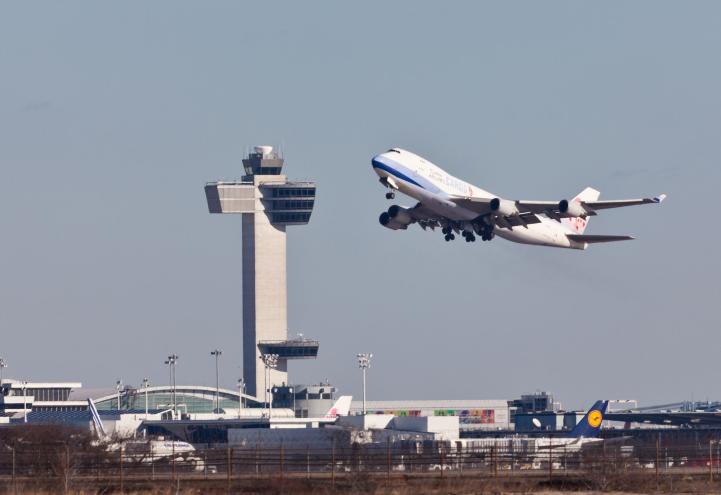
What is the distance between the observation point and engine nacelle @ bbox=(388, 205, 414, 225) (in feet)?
328

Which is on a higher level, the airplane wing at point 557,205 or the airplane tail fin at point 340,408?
the airplane wing at point 557,205

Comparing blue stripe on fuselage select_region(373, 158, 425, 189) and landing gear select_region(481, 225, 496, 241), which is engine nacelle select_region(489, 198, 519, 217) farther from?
blue stripe on fuselage select_region(373, 158, 425, 189)

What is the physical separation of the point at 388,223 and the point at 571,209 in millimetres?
13451

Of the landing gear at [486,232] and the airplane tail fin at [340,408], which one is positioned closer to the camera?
the landing gear at [486,232]

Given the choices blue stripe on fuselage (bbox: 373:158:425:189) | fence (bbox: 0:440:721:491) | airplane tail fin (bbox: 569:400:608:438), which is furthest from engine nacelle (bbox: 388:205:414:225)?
fence (bbox: 0:440:721:491)

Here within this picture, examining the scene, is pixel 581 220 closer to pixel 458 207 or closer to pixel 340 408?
pixel 458 207

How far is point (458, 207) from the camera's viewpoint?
97250 mm

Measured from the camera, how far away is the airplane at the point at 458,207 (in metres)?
93.9

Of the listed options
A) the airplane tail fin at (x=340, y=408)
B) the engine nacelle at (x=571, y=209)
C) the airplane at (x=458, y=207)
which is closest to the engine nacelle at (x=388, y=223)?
the airplane at (x=458, y=207)

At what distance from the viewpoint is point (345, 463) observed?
7081 cm

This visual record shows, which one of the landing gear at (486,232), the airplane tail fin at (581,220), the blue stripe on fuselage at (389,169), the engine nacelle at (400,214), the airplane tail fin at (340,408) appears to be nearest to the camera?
the blue stripe on fuselage at (389,169)

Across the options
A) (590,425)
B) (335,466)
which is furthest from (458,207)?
(335,466)

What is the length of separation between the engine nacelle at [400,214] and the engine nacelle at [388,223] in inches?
10.7

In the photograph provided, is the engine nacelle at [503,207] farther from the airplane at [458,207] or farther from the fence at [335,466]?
the fence at [335,466]
